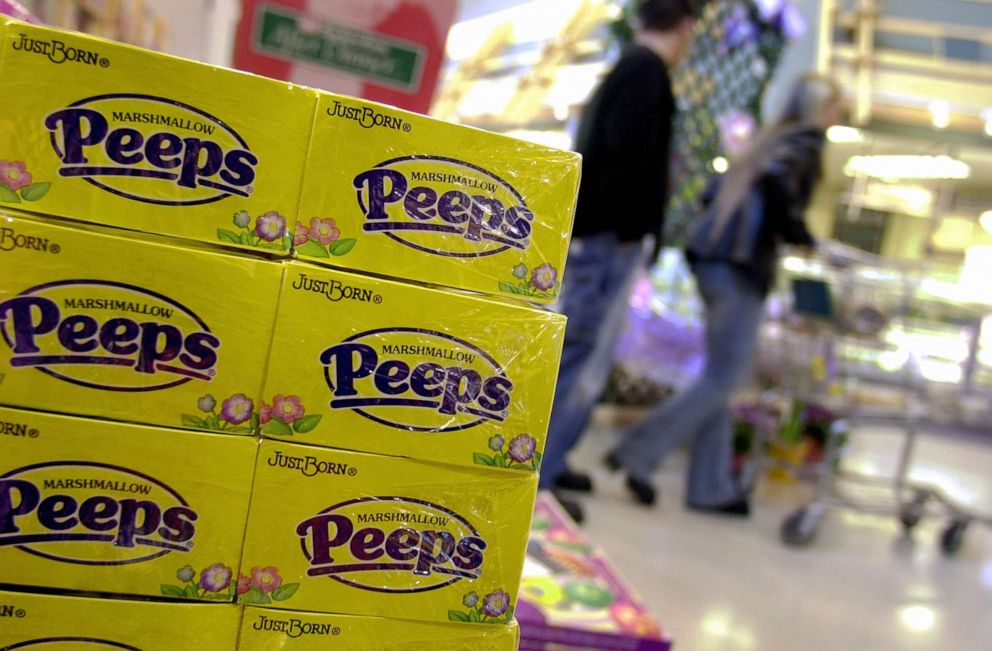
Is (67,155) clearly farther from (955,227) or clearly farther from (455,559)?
(955,227)

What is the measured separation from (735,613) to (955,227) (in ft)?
33.8

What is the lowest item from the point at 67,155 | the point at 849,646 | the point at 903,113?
the point at 849,646

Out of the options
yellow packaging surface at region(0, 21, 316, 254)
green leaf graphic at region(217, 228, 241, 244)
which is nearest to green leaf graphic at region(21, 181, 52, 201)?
yellow packaging surface at region(0, 21, 316, 254)

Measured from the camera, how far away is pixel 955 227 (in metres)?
10.6

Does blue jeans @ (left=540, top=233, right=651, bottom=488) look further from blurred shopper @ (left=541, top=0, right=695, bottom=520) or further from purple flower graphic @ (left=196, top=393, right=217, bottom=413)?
purple flower graphic @ (left=196, top=393, right=217, bottom=413)

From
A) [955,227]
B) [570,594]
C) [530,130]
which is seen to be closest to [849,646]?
[570,594]

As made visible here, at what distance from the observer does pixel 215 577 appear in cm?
75

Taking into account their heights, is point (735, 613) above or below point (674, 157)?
below

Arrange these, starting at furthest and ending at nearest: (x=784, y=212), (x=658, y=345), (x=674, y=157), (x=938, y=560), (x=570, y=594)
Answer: (x=658, y=345) → (x=674, y=157) → (x=938, y=560) → (x=784, y=212) → (x=570, y=594)

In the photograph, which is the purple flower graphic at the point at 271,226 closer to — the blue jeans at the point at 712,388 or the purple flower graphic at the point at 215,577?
the purple flower graphic at the point at 215,577

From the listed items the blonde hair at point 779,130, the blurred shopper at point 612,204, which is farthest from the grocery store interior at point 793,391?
the blurred shopper at point 612,204

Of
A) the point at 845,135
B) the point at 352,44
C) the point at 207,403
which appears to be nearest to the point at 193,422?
the point at 207,403

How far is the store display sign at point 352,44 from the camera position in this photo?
154 centimetres

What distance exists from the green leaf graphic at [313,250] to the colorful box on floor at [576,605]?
1.96 ft
